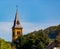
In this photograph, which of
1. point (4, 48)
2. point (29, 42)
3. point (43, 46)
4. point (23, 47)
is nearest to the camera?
point (4, 48)

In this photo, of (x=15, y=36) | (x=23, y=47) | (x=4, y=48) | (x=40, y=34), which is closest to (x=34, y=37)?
(x=40, y=34)

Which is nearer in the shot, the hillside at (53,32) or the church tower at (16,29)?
the hillside at (53,32)

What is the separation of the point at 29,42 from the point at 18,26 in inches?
1809

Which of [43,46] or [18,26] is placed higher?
[18,26]

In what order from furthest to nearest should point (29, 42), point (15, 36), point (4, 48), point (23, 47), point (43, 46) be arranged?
point (15, 36)
point (23, 47)
point (29, 42)
point (43, 46)
point (4, 48)

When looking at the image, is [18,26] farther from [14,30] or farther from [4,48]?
[4,48]

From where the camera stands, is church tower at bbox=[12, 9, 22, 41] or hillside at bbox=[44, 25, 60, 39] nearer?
hillside at bbox=[44, 25, 60, 39]

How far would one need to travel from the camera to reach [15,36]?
13338 centimetres

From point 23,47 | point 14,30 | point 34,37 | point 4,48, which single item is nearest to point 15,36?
point 14,30

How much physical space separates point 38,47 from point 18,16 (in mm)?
54873

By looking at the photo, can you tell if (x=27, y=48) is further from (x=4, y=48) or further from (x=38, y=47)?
(x=4, y=48)

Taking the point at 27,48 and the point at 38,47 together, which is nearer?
the point at 38,47

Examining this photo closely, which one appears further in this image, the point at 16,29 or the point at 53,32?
the point at 53,32

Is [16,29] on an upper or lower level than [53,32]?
lower
